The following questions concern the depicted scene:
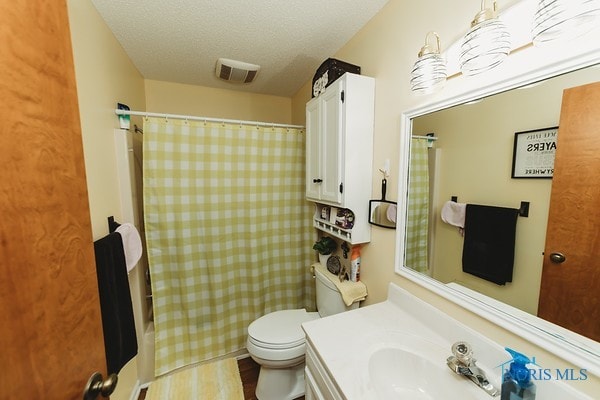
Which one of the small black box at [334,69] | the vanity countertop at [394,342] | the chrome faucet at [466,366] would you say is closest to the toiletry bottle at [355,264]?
the vanity countertop at [394,342]

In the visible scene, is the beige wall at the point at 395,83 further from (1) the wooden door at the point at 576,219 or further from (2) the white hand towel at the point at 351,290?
(1) the wooden door at the point at 576,219

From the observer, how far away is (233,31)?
143 centimetres

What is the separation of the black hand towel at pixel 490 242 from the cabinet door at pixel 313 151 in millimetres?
836

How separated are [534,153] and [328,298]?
126 centimetres

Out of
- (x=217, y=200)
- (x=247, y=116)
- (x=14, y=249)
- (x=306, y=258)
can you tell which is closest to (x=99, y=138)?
(x=217, y=200)

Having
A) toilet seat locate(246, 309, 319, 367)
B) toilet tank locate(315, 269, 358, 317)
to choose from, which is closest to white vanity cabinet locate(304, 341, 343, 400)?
toilet seat locate(246, 309, 319, 367)

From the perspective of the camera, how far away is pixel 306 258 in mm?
2031

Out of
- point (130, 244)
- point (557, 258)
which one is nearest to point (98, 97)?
point (130, 244)

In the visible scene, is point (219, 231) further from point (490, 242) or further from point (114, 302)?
point (490, 242)

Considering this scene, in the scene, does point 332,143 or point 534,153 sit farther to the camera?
point 332,143

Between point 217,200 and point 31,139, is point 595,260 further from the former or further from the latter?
point 217,200

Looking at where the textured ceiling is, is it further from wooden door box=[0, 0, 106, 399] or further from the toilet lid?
the toilet lid

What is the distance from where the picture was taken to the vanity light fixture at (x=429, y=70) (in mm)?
911

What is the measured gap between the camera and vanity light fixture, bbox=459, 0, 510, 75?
27.5 inches
